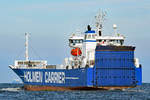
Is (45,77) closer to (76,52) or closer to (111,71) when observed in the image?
(76,52)

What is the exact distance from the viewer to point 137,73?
6488cm

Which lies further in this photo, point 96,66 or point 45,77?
point 45,77

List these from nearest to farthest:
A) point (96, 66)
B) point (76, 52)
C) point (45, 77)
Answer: point (96, 66)
point (76, 52)
point (45, 77)

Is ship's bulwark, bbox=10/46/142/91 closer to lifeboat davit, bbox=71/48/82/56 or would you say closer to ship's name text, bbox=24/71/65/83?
lifeboat davit, bbox=71/48/82/56

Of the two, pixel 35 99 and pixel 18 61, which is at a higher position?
pixel 18 61

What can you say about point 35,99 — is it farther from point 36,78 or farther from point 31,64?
point 31,64

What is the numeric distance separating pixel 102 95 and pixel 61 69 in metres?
12.9

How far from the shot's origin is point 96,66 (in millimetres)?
63156

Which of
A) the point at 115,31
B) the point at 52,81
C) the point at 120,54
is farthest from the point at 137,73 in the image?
the point at 52,81

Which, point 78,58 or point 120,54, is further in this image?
point 78,58

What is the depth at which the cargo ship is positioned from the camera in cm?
6316

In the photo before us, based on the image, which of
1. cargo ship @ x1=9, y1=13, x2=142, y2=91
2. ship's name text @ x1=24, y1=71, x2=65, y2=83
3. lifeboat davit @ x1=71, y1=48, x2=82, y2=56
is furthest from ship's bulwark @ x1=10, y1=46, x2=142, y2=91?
ship's name text @ x1=24, y1=71, x2=65, y2=83

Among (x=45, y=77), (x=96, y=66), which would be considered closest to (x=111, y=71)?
(x=96, y=66)

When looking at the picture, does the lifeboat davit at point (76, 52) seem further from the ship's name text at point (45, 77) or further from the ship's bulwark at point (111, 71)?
the ship's bulwark at point (111, 71)
